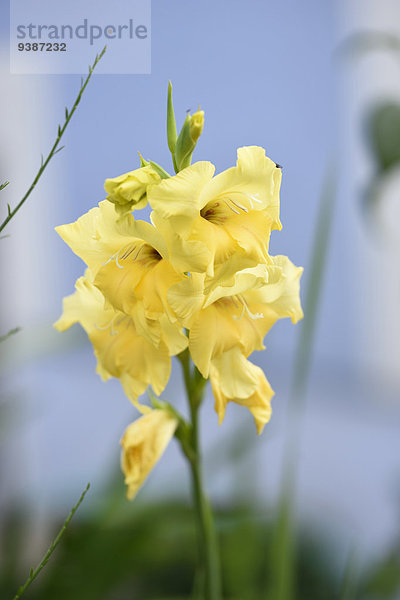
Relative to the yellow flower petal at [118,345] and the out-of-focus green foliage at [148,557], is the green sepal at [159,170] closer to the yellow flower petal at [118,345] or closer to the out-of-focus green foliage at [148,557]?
the yellow flower petal at [118,345]

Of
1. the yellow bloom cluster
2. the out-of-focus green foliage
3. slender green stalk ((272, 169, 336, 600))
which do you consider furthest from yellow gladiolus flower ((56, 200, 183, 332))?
the out-of-focus green foliage

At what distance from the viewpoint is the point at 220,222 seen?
0.21m

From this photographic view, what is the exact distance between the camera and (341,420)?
131 centimetres

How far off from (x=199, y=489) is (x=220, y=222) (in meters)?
0.11

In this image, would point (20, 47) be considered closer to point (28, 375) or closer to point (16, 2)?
point (16, 2)

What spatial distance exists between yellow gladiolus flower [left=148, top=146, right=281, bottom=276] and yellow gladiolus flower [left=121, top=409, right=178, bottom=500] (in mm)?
91

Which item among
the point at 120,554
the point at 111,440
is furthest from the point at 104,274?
the point at 111,440

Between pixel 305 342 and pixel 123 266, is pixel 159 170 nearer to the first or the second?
pixel 123 266

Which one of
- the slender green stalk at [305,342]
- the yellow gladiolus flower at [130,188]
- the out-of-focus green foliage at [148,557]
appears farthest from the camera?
the out-of-focus green foliage at [148,557]

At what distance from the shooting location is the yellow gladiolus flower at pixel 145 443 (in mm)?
258

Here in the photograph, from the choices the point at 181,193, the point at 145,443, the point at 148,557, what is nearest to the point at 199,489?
the point at 145,443

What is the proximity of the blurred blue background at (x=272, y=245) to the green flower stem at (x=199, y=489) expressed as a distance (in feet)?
0.26

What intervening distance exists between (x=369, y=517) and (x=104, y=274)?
3.44 ft

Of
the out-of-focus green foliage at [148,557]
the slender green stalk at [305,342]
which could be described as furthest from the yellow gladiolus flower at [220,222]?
the out-of-focus green foliage at [148,557]
